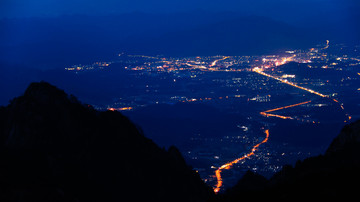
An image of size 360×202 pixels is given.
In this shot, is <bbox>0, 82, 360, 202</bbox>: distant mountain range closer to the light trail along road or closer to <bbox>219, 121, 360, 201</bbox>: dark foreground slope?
<bbox>219, 121, 360, 201</bbox>: dark foreground slope

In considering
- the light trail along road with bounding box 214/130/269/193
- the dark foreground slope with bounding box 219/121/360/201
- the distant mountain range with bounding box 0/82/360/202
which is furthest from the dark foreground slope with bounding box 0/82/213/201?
the light trail along road with bounding box 214/130/269/193

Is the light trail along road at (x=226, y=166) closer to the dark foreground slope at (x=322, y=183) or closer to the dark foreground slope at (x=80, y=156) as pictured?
the dark foreground slope at (x=80, y=156)

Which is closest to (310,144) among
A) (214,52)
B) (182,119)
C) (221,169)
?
(221,169)

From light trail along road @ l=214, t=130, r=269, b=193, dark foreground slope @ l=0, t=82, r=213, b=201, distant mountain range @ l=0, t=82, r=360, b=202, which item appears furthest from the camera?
light trail along road @ l=214, t=130, r=269, b=193

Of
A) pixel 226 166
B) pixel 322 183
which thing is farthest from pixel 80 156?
pixel 226 166

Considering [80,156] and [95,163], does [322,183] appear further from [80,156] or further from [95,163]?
[80,156]

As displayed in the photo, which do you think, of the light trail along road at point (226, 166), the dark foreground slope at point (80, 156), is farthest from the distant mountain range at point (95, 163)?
the light trail along road at point (226, 166)

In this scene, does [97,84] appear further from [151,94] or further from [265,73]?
[265,73]

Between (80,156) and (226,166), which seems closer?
(80,156)
